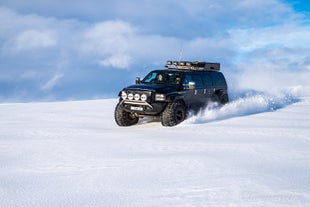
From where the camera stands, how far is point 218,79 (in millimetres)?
12516

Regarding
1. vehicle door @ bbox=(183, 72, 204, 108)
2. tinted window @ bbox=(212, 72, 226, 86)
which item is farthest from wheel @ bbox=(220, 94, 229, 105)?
vehicle door @ bbox=(183, 72, 204, 108)

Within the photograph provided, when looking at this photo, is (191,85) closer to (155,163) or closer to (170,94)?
(170,94)

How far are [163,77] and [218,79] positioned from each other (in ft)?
8.50

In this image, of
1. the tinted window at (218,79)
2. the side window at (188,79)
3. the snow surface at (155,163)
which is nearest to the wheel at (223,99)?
the tinted window at (218,79)

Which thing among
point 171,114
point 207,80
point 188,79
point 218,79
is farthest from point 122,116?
point 218,79

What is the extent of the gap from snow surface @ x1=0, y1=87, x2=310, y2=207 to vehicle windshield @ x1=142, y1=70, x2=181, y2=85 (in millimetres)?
1267

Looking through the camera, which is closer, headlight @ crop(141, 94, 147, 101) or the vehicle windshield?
headlight @ crop(141, 94, 147, 101)

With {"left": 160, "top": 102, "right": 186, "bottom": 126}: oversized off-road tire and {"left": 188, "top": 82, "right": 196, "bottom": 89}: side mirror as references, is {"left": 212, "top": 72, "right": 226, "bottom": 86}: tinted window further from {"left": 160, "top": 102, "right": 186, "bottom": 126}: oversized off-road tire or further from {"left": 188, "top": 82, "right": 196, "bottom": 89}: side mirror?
{"left": 160, "top": 102, "right": 186, "bottom": 126}: oversized off-road tire

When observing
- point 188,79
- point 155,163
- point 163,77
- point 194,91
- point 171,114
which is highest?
point 163,77

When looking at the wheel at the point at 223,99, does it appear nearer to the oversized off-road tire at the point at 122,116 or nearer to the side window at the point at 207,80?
the side window at the point at 207,80

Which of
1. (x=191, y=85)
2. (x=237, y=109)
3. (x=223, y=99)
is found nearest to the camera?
(x=191, y=85)

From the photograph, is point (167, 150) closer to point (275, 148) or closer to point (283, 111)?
point (275, 148)

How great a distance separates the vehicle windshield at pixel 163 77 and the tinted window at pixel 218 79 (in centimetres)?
202

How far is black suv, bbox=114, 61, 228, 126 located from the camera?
Result: 9562mm
